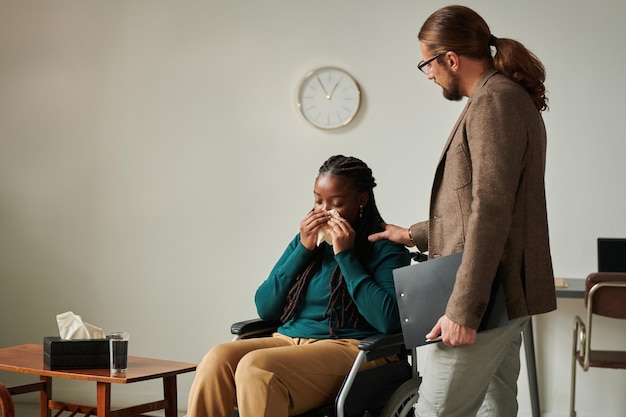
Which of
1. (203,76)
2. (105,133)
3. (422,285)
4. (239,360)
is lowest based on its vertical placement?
(239,360)

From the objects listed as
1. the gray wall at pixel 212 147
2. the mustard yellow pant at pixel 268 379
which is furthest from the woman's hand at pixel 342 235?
the gray wall at pixel 212 147

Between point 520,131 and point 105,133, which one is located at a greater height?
point 105,133

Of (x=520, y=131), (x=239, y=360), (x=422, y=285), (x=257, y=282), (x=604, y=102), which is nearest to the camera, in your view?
(x=520, y=131)

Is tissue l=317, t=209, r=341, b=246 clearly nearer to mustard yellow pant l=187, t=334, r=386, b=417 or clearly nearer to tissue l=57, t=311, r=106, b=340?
mustard yellow pant l=187, t=334, r=386, b=417

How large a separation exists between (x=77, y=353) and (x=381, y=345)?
0.98 metres

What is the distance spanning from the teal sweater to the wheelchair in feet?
0.35

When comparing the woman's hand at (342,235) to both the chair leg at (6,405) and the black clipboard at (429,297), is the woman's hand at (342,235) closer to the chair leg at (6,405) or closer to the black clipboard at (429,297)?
the black clipboard at (429,297)

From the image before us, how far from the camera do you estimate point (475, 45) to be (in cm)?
177

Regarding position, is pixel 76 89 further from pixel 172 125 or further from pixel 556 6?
pixel 556 6

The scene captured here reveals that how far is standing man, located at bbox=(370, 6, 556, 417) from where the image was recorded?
1.65 meters

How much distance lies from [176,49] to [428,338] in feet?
9.72

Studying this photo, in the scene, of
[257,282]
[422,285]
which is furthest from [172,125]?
[422,285]

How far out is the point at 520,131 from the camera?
1.67 metres

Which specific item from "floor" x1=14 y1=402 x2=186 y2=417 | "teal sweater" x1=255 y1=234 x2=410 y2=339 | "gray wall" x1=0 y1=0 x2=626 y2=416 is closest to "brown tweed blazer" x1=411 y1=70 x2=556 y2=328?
"teal sweater" x1=255 y1=234 x2=410 y2=339
